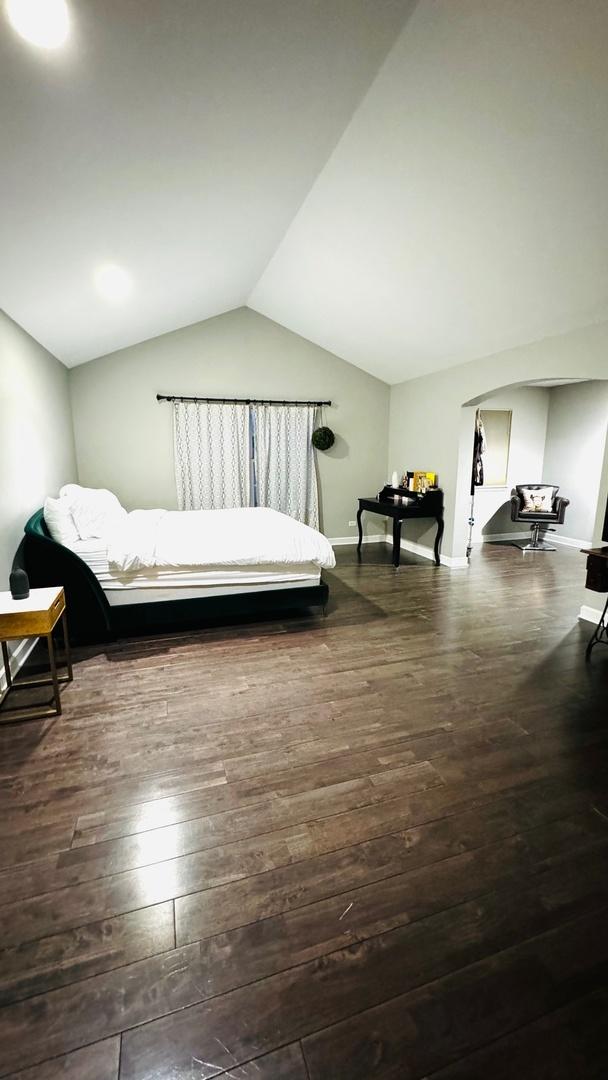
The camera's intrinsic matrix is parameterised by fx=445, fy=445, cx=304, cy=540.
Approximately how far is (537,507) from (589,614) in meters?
2.91

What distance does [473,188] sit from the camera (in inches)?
102

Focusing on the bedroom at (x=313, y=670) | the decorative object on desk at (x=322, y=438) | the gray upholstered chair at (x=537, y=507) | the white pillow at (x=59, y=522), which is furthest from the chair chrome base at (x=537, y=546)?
the white pillow at (x=59, y=522)

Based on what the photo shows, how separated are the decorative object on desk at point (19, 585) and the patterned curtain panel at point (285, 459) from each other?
11.8 ft

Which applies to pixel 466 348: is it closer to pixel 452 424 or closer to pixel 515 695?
pixel 452 424

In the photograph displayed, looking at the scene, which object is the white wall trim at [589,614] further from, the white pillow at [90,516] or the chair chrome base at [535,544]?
the white pillow at [90,516]

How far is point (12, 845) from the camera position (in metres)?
1.59

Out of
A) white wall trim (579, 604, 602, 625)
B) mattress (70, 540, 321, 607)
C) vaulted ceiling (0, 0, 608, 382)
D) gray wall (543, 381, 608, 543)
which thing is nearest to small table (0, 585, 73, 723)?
mattress (70, 540, 321, 607)

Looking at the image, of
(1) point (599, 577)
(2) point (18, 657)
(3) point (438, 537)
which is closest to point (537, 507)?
(3) point (438, 537)

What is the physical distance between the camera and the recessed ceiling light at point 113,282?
3.11 metres

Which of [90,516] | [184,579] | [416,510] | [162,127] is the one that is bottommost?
[184,579]

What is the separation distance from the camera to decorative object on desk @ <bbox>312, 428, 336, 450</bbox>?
588cm

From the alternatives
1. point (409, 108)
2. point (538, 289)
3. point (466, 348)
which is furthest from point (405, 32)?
point (466, 348)

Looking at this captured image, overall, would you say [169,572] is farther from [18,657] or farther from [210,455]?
[210,455]

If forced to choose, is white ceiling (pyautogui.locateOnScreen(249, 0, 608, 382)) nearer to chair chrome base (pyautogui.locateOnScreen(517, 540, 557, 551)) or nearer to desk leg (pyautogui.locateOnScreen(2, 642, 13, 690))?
chair chrome base (pyautogui.locateOnScreen(517, 540, 557, 551))
